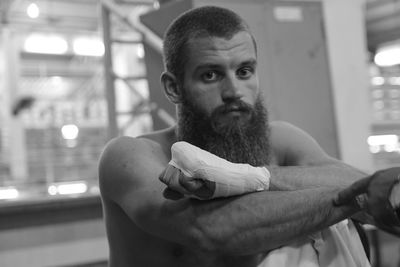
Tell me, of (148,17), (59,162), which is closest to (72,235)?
(148,17)

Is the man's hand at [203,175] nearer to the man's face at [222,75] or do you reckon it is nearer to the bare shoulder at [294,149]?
the man's face at [222,75]

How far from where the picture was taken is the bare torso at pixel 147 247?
3.99ft

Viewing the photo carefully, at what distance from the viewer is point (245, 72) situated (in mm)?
1206

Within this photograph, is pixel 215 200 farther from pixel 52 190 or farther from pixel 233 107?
pixel 52 190

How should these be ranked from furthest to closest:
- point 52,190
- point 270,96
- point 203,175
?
point 52,190 → point 270,96 → point 203,175

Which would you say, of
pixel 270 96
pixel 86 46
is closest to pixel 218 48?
pixel 270 96

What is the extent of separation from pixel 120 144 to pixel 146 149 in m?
0.06

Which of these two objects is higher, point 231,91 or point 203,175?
point 231,91

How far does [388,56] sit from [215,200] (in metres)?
11.1

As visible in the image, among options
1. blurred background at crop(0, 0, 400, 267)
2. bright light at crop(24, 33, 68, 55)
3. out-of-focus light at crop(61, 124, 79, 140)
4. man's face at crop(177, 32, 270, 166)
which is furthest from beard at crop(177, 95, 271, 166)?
bright light at crop(24, 33, 68, 55)

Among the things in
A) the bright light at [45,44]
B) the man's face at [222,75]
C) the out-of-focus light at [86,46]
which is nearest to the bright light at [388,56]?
the out-of-focus light at [86,46]

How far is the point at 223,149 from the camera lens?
1182 millimetres

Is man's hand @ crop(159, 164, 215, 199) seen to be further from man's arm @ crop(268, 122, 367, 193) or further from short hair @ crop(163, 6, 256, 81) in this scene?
short hair @ crop(163, 6, 256, 81)

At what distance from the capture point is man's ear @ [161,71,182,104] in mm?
1282
